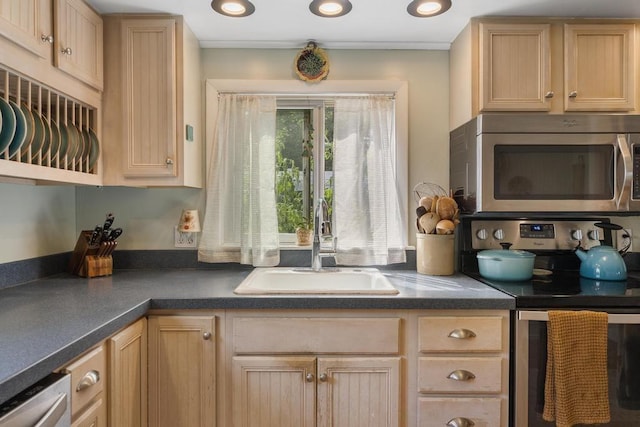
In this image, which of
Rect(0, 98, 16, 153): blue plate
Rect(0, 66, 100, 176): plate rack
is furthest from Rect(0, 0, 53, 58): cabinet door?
Rect(0, 98, 16, 153): blue plate

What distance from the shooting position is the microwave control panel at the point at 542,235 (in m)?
2.02

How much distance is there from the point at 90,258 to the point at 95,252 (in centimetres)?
4

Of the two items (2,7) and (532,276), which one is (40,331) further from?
(532,276)

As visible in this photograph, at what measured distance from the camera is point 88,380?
1116 mm

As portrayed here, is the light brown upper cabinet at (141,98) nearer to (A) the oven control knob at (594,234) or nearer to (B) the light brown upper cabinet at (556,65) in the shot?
(B) the light brown upper cabinet at (556,65)

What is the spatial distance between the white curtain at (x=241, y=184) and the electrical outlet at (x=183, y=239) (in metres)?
0.07

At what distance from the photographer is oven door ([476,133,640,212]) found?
177cm

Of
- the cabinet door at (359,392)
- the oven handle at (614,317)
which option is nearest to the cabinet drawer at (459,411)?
the cabinet door at (359,392)

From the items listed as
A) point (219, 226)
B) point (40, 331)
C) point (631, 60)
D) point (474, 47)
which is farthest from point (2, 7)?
point (631, 60)

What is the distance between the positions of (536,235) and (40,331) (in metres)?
2.10

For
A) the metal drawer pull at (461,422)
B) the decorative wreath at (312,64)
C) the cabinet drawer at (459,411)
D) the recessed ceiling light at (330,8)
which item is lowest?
the metal drawer pull at (461,422)

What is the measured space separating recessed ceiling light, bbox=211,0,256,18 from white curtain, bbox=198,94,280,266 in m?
0.44

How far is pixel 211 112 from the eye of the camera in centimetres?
213

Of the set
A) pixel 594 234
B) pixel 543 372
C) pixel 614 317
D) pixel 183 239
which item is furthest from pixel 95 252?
pixel 594 234
